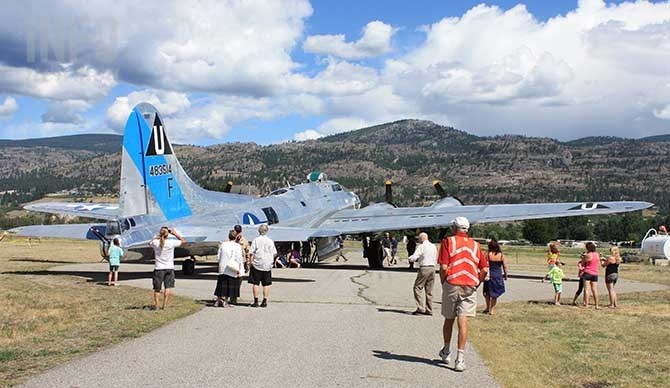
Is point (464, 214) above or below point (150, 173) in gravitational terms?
below

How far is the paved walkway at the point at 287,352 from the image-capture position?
845cm

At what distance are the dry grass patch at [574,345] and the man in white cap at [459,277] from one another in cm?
90

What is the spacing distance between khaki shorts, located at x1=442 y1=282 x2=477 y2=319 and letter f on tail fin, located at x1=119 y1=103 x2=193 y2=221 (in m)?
15.6

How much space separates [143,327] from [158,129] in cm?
1336

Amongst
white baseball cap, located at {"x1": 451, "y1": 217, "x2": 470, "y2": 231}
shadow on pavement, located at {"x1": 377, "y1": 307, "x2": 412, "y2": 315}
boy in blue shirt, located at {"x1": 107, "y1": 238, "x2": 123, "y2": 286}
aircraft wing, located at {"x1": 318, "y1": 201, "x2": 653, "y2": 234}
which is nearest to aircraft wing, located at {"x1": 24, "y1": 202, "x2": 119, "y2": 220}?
aircraft wing, located at {"x1": 318, "y1": 201, "x2": 653, "y2": 234}

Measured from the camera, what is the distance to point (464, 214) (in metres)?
31.6

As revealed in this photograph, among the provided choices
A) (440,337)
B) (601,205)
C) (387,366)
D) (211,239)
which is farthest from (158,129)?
(601,205)

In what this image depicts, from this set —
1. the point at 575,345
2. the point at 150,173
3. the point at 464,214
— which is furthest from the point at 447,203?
the point at 575,345

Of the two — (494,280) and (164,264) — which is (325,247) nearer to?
(494,280)

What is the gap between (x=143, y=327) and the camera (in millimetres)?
12484

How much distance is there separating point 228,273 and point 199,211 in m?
10.8

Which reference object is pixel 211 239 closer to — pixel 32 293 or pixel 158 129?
pixel 158 129

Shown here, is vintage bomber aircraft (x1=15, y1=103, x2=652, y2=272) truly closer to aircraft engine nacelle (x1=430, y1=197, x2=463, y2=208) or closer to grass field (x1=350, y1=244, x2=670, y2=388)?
aircraft engine nacelle (x1=430, y1=197, x2=463, y2=208)

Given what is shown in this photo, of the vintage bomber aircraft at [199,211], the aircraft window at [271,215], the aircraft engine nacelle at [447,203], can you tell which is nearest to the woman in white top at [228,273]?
the vintage bomber aircraft at [199,211]
